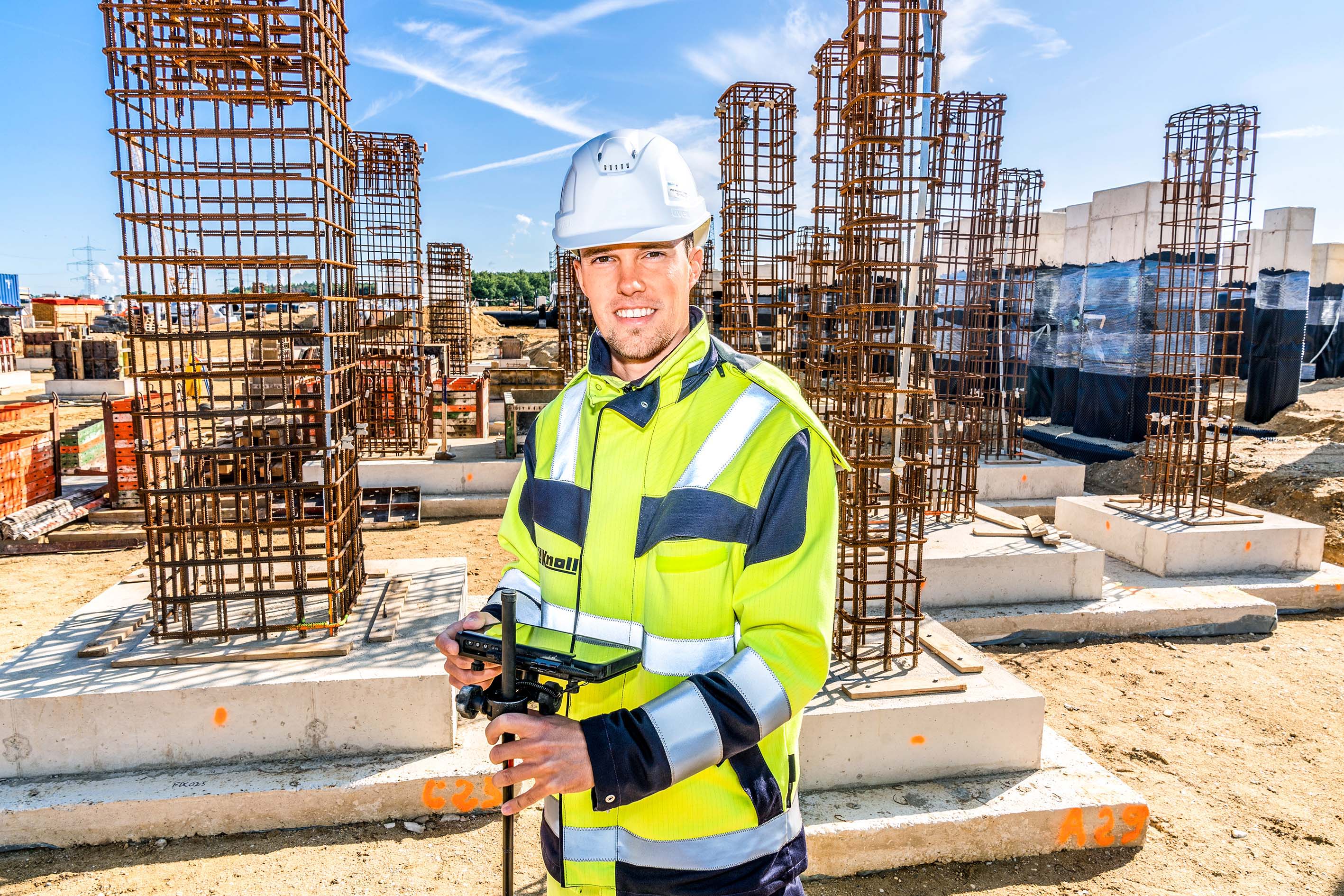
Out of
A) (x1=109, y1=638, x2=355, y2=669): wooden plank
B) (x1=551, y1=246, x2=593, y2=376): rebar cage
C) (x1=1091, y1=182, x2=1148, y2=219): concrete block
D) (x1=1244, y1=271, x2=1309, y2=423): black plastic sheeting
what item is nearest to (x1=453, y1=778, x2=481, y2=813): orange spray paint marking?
(x1=109, y1=638, x2=355, y2=669): wooden plank

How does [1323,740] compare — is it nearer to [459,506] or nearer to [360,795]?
[360,795]

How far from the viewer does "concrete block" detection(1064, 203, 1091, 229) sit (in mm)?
18281

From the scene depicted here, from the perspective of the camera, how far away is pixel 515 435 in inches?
516

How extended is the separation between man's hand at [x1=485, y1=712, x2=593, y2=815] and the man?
80mm

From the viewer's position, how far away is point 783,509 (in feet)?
6.01

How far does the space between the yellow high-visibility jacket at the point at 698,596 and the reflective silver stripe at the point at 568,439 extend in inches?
0.4

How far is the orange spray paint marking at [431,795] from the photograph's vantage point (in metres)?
4.81

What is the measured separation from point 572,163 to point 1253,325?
22322 mm

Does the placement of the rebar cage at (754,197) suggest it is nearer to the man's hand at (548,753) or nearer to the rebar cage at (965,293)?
the rebar cage at (965,293)

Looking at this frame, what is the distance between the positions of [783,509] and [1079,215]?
19.7 meters

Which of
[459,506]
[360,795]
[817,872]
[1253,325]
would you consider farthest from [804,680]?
[1253,325]

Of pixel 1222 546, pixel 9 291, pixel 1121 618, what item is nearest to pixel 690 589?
pixel 1121 618

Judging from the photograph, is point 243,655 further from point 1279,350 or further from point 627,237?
point 1279,350

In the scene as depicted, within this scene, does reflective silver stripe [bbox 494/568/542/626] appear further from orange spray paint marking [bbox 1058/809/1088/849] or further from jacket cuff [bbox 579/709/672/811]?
orange spray paint marking [bbox 1058/809/1088/849]
